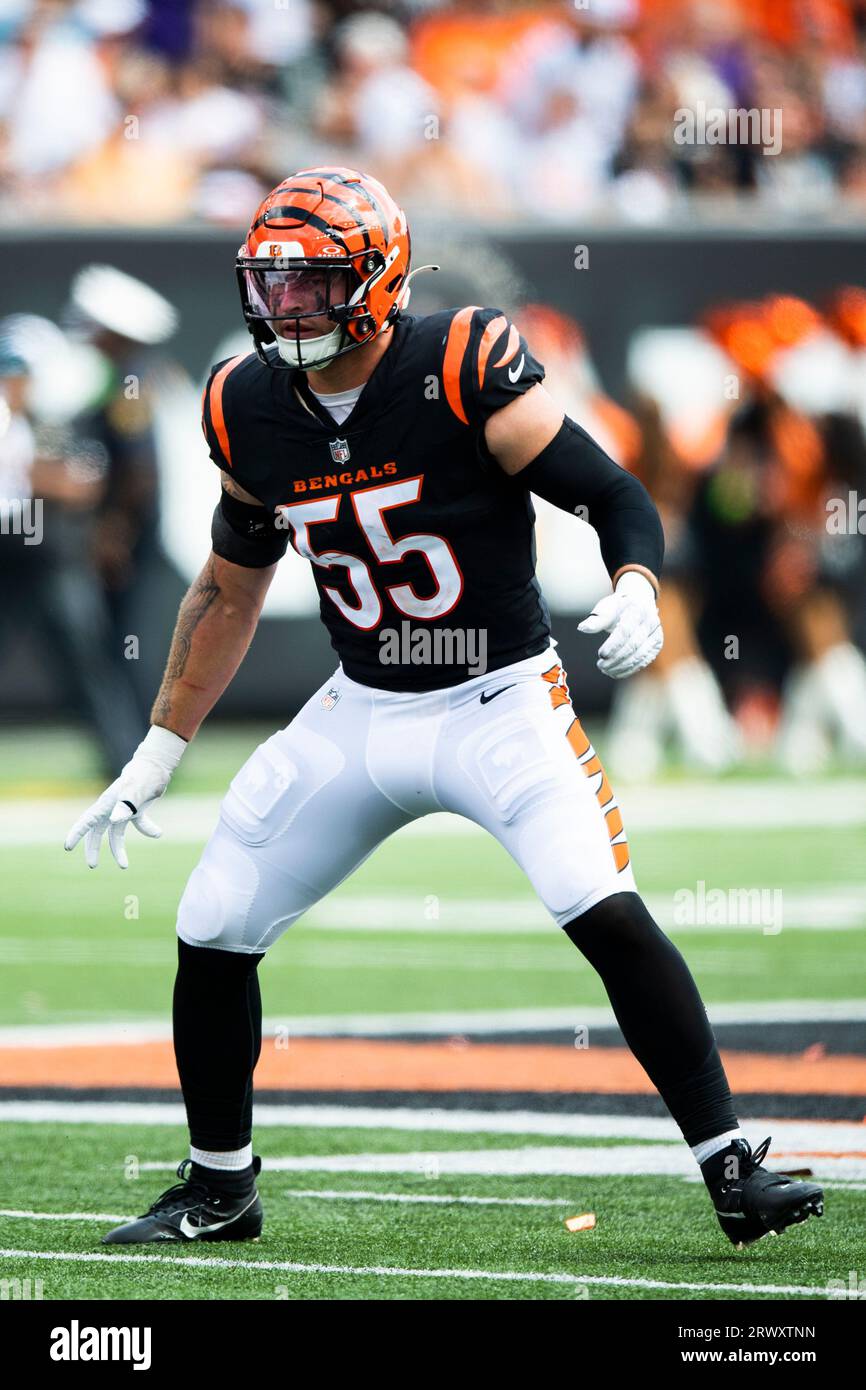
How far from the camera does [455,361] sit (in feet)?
14.1

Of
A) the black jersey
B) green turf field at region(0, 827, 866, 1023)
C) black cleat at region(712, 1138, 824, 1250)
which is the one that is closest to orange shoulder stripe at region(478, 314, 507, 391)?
the black jersey

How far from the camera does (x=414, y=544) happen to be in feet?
14.3

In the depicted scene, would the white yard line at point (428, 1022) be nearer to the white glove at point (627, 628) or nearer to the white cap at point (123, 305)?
the white glove at point (627, 628)

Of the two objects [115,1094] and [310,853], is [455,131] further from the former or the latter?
[310,853]

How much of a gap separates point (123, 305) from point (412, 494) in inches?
363

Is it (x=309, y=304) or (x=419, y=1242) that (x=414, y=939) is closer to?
(x=419, y=1242)

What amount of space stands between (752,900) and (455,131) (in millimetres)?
6851

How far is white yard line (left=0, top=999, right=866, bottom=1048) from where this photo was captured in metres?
6.74

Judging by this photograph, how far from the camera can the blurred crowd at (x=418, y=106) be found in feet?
44.9

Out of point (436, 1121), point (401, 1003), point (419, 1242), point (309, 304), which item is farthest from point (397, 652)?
point (401, 1003)

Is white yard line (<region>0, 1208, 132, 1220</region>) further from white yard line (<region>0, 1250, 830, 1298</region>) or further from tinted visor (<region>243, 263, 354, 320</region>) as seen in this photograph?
tinted visor (<region>243, 263, 354, 320</region>)

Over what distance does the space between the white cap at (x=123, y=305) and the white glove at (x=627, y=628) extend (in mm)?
9276

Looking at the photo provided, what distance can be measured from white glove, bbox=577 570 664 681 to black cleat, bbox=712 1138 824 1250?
34.1 inches
